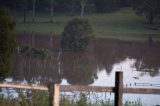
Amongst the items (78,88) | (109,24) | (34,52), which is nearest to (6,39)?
(34,52)

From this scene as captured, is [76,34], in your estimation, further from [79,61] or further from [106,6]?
[106,6]

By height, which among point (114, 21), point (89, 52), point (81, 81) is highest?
point (114, 21)

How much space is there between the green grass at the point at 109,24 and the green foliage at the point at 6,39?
24 cm

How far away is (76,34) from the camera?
11.7 meters

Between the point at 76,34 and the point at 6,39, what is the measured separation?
1.85m

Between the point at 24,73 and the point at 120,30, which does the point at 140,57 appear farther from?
the point at 24,73

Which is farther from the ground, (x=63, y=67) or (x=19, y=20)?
(x=19, y=20)

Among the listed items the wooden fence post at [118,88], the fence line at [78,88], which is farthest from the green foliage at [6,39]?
the wooden fence post at [118,88]

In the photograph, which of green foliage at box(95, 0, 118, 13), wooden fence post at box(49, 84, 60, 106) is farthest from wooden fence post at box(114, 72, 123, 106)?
green foliage at box(95, 0, 118, 13)

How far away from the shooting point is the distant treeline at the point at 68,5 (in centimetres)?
1161

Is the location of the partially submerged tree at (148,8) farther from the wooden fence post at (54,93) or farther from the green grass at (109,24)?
the wooden fence post at (54,93)

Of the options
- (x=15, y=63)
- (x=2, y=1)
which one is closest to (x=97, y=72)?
(x=15, y=63)

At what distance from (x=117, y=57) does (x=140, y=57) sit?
608 mm

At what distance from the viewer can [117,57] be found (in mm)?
11336
